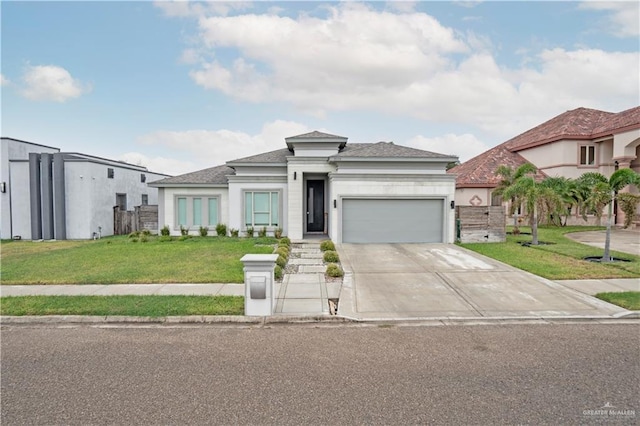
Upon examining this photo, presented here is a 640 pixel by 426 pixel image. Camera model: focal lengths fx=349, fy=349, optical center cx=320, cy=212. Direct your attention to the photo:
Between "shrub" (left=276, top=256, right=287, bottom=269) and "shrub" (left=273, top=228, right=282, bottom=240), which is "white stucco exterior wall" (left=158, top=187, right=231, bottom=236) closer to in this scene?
"shrub" (left=273, top=228, right=282, bottom=240)

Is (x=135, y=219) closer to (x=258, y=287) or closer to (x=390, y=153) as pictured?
(x=390, y=153)

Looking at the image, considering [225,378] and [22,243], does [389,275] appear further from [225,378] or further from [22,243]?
[22,243]

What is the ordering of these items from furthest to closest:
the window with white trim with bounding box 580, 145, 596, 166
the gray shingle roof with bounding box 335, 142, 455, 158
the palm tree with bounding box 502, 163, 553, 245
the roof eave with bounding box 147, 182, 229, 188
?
the window with white trim with bounding box 580, 145, 596, 166 → the roof eave with bounding box 147, 182, 229, 188 → the gray shingle roof with bounding box 335, 142, 455, 158 → the palm tree with bounding box 502, 163, 553, 245

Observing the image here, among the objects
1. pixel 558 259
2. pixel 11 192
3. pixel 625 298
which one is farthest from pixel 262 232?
pixel 11 192

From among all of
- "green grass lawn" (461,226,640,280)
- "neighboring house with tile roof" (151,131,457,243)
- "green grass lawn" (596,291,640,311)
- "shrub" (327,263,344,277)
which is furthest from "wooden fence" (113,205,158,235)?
"green grass lawn" (596,291,640,311)

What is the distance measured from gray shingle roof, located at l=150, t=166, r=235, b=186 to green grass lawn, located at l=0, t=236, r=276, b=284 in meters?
3.36

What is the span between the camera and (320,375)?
4691 millimetres

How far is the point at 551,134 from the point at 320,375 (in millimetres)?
30574

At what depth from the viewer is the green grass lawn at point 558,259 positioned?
10.5m

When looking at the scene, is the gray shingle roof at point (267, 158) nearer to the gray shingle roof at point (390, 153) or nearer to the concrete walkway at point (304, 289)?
the gray shingle roof at point (390, 153)

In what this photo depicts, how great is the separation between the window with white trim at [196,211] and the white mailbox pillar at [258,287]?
13213 millimetres

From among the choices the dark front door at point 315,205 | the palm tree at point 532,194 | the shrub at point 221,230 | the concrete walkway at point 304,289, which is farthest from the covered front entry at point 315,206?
the palm tree at point 532,194

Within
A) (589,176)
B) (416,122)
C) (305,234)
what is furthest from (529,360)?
(416,122)

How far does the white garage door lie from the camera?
1684 centimetres
